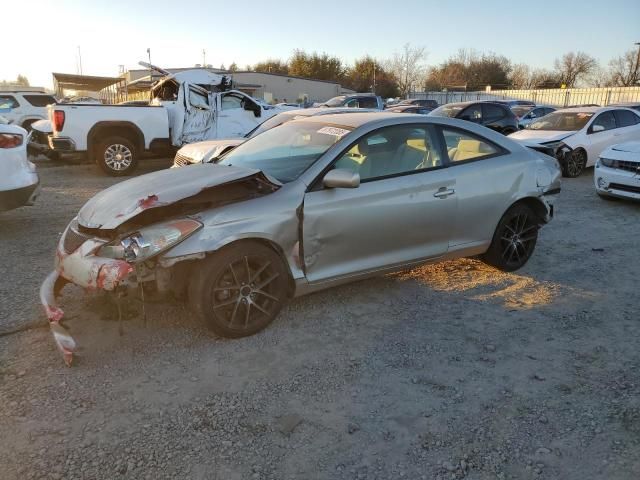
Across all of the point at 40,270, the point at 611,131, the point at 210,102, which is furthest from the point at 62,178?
the point at 611,131

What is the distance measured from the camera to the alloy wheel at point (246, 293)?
3553 millimetres

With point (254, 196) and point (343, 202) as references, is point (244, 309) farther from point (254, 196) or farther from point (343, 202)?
point (343, 202)

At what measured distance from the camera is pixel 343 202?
154 inches

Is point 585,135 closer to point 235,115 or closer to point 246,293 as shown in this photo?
point 235,115

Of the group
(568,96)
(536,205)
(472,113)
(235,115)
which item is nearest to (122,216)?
(536,205)

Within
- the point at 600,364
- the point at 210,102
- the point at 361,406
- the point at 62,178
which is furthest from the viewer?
the point at 210,102

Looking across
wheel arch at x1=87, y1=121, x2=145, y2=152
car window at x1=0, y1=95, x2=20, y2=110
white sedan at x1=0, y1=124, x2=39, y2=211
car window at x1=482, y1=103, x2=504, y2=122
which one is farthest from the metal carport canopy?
white sedan at x1=0, y1=124, x2=39, y2=211

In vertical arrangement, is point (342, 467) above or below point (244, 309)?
below

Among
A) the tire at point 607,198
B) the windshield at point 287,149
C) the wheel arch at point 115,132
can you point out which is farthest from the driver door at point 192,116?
the tire at point 607,198

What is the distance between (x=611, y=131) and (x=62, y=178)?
12.4m

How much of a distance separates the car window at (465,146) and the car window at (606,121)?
323 inches

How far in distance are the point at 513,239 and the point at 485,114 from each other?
11.0 meters

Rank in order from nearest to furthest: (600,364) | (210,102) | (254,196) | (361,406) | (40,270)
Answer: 1. (361,406)
2. (600,364)
3. (254,196)
4. (40,270)
5. (210,102)

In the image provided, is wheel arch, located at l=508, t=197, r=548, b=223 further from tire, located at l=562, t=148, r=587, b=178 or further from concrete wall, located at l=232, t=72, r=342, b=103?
concrete wall, located at l=232, t=72, r=342, b=103
